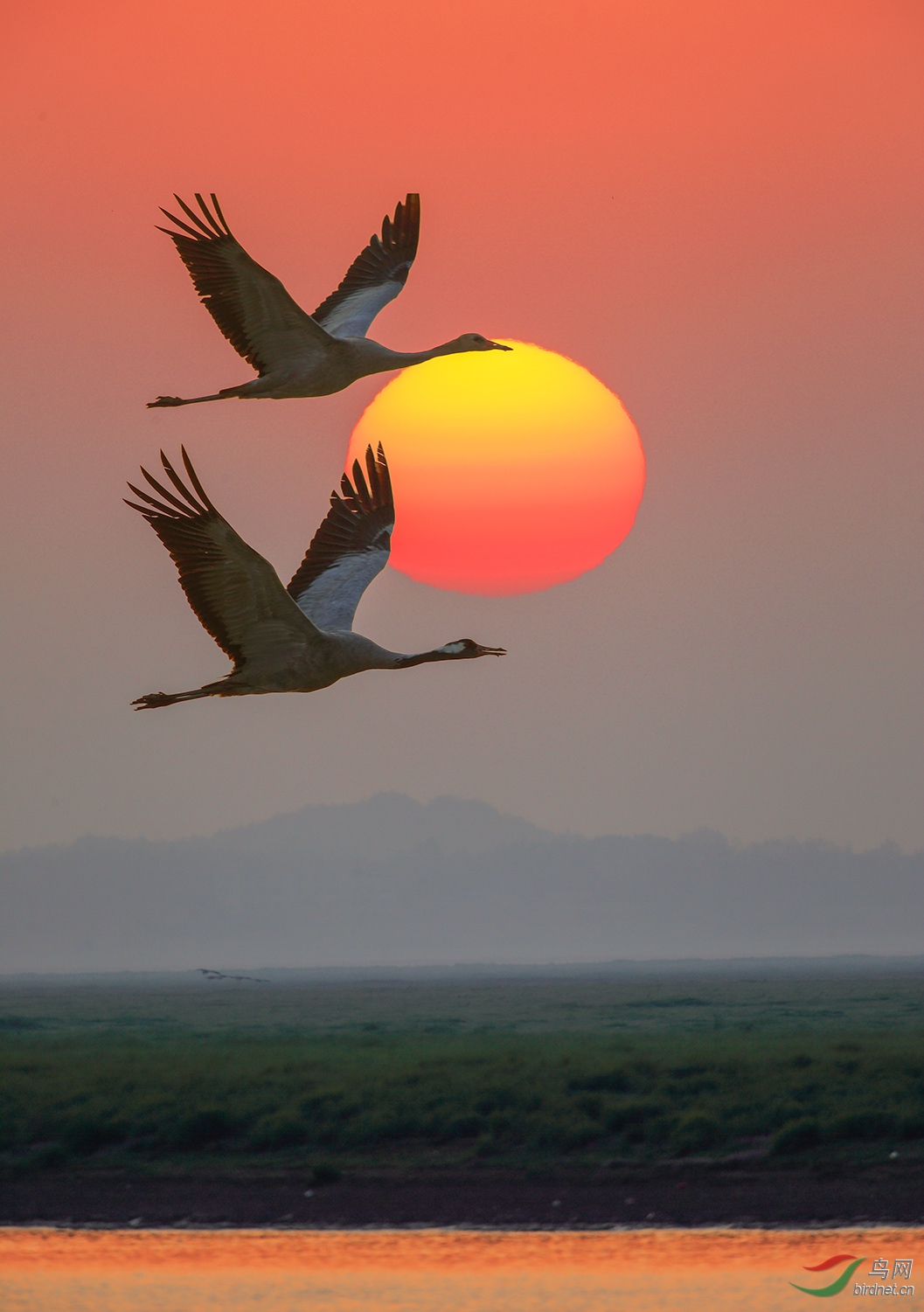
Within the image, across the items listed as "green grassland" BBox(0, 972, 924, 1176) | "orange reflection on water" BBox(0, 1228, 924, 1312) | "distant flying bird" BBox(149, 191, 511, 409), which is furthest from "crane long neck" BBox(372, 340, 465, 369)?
"green grassland" BBox(0, 972, 924, 1176)

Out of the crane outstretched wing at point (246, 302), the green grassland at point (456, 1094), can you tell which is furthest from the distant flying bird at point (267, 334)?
the green grassland at point (456, 1094)

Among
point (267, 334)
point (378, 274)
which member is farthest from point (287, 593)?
point (378, 274)

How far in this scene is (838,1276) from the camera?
3766cm

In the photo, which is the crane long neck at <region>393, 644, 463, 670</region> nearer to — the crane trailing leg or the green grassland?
the crane trailing leg

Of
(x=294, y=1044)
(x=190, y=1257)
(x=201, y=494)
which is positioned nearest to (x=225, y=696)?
(x=201, y=494)

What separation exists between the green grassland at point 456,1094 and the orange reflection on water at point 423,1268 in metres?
4.58

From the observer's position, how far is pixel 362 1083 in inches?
2154

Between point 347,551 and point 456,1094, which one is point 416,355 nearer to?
point 347,551

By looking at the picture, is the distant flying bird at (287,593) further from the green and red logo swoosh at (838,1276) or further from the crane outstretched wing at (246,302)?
the green and red logo swoosh at (838,1276)

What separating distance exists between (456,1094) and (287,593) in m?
39.2

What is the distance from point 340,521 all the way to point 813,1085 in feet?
121

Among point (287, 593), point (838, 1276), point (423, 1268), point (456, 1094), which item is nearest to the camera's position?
point (287, 593)

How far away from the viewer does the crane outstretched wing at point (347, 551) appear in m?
20.1

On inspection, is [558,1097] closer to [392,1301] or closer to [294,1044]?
[392,1301]
